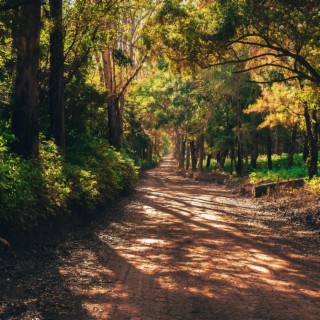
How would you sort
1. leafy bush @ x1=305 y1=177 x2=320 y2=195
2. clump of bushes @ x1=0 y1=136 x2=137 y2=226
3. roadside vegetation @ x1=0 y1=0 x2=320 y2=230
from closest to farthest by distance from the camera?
clump of bushes @ x1=0 y1=136 x2=137 y2=226 → roadside vegetation @ x1=0 y1=0 x2=320 y2=230 → leafy bush @ x1=305 y1=177 x2=320 y2=195

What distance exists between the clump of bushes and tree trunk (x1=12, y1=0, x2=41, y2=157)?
0.39 m

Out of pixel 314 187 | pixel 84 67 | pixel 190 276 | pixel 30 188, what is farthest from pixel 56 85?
pixel 314 187

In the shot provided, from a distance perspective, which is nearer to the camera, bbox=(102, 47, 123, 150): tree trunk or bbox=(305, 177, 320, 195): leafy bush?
bbox=(305, 177, 320, 195): leafy bush

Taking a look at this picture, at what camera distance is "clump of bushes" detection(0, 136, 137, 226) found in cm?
767

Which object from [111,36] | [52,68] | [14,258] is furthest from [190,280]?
[111,36]

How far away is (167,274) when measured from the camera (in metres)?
7.04

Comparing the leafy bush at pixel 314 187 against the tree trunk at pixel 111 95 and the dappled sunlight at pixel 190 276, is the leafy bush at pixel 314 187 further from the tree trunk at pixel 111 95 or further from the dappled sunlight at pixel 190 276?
the tree trunk at pixel 111 95

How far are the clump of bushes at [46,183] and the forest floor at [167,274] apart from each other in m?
0.76

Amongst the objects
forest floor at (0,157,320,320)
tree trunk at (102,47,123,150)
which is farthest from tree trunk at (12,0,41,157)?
tree trunk at (102,47,123,150)

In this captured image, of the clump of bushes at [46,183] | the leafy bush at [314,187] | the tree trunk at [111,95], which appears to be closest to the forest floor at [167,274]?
the clump of bushes at [46,183]

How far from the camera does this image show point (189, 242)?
9.89 metres

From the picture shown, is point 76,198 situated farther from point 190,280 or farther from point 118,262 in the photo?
point 190,280

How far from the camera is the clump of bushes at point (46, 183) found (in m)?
7.67

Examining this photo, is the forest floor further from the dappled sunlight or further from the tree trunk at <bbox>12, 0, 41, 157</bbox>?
the tree trunk at <bbox>12, 0, 41, 157</bbox>
